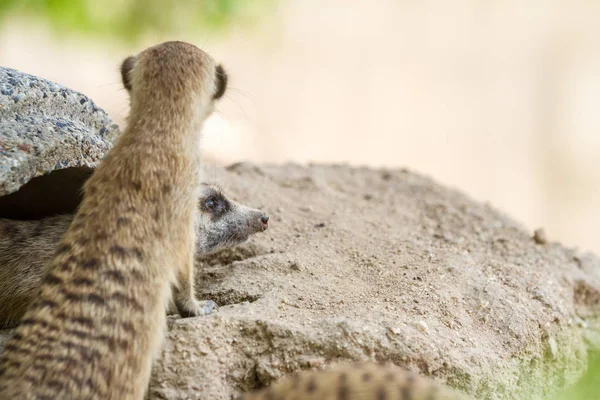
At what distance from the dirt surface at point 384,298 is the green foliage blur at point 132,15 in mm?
4888

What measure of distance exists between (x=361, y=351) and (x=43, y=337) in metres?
1.04

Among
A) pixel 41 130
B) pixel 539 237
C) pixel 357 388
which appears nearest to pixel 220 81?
pixel 41 130

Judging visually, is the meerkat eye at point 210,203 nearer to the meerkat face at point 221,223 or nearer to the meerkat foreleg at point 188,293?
the meerkat face at point 221,223

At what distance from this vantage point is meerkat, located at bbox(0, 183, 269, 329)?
10.2 feet

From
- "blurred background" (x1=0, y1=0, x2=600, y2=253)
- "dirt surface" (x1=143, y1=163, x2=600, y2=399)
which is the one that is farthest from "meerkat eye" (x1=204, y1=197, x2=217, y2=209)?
"blurred background" (x1=0, y1=0, x2=600, y2=253)

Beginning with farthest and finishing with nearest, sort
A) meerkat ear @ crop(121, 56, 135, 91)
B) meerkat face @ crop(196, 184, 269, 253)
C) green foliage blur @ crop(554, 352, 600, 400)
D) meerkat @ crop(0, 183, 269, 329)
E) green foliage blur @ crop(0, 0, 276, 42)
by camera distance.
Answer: green foliage blur @ crop(0, 0, 276, 42) → meerkat face @ crop(196, 184, 269, 253) → meerkat @ crop(0, 183, 269, 329) → meerkat ear @ crop(121, 56, 135, 91) → green foliage blur @ crop(554, 352, 600, 400)

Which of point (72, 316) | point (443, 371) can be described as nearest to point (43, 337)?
point (72, 316)

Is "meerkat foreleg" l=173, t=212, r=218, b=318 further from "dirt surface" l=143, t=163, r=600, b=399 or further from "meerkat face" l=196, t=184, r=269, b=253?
"meerkat face" l=196, t=184, r=269, b=253

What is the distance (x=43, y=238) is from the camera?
3254 millimetres

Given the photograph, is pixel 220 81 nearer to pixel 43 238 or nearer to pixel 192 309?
pixel 192 309

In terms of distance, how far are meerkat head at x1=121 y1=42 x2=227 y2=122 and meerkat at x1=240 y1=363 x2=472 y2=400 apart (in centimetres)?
117

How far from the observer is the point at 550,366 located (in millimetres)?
3234

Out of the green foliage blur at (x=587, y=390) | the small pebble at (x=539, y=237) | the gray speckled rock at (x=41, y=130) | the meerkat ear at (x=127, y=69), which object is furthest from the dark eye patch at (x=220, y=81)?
the small pebble at (x=539, y=237)

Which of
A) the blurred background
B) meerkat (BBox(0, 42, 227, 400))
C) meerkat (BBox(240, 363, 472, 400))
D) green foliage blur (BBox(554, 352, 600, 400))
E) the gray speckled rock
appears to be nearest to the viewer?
meerkat (BBox(240, 363, 472, 400))
